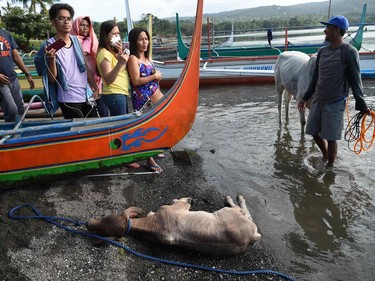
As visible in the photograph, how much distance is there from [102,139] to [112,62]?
0.97 meters

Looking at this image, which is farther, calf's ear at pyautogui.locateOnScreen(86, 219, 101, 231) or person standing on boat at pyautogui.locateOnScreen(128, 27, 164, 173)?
person standing on boat at pyautogui.locateOnScreen(128, 27, 164, 173)

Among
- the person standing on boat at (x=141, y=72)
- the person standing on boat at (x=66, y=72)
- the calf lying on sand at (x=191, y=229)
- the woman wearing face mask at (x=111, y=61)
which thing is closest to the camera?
the calf lying on sand at (x=191, y=229)

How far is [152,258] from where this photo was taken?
288 centimetres

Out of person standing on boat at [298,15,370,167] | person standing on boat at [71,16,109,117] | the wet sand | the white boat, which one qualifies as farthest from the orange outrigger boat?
the white boat

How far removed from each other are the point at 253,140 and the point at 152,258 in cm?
393

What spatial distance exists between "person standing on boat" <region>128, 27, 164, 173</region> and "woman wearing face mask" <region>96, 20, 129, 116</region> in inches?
4.8

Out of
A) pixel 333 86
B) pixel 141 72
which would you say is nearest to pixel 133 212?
pixel 141 72

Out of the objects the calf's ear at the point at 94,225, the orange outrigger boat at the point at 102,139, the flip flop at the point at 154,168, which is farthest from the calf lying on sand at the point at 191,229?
the flip flop at the point at 154,168

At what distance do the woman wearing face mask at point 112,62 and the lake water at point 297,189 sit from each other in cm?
179

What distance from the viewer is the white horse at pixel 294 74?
18.9 ft

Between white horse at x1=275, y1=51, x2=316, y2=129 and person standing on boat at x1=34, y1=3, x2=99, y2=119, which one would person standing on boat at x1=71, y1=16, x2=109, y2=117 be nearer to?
person standing on boat at x1=34, y1=3, x2=99, y2=119

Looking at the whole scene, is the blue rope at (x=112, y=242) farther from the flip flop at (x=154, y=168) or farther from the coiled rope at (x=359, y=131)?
the coiled rope at (x=359, y=131)

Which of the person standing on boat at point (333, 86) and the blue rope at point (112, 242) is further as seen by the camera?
the person standing on boat at point (333, 86)

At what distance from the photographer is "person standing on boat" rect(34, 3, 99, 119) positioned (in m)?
3.91
